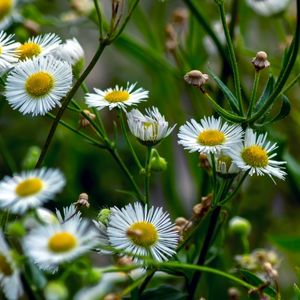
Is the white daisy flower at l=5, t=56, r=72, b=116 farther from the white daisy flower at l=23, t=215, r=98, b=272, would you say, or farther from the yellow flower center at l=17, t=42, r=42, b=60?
the white daisy flower at l=23, t=215, r=98, b=272

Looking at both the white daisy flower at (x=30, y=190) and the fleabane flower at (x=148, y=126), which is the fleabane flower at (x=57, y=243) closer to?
the white daisy flower at (x=30, y=190)

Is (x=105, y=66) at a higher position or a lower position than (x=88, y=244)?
higher

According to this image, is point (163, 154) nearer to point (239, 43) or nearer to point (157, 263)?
point (239, 43)

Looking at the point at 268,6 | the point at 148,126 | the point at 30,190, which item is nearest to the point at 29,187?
the point at 30,190

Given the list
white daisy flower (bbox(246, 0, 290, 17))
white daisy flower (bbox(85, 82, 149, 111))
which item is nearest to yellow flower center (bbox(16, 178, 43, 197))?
white daisy flower (bbox(85, 82, 149, 111))

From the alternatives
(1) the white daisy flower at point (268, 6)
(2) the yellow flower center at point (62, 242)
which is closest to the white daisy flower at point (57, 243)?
(2) the yellow flower center at point (62, 242)

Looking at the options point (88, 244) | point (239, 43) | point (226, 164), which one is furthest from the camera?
point (239, 43)

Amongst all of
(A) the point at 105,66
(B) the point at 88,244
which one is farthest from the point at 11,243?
(A) the point at 105,66
